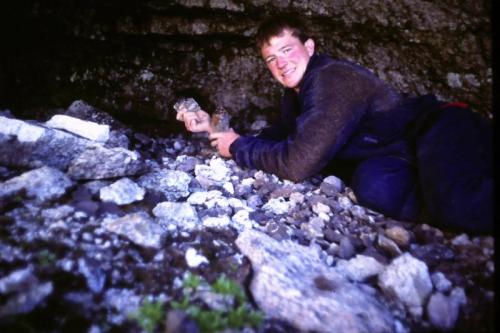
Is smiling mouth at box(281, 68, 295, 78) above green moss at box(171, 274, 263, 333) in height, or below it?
above

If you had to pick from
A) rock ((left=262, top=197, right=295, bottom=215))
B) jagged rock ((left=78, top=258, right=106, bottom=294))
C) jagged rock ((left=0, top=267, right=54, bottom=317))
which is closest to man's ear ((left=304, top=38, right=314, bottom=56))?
rock ((left=262, top=197, right=295, bottom=215))

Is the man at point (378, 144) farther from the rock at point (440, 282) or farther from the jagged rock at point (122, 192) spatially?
the jagged rock at point (122, 192)

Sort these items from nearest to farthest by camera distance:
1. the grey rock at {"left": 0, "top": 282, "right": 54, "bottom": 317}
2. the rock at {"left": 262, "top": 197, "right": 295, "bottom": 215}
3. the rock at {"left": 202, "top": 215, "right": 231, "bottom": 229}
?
the grey rock at {"left": 0, "top": 282, "right": 54, "bottom": 317} → the rock at {"left": 202, "top": 215, "right": 231, "bottom": 229} → the rock at {"left": 262, "top": 197, "right": 295, "bottom": 215}

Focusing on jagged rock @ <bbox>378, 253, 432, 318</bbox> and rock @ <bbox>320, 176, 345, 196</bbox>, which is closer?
jagged rock @ <bbox>378, 253, 432, 318</bbox>

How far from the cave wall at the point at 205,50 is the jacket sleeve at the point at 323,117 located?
104 cm

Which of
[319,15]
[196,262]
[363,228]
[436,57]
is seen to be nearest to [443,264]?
[363,228]

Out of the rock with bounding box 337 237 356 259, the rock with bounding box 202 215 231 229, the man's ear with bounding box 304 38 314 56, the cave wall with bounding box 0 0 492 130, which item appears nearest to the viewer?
the rock with bounding box 337 237 356 259

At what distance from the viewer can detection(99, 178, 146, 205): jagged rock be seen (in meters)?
1.87

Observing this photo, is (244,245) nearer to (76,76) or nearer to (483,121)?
(483,121)

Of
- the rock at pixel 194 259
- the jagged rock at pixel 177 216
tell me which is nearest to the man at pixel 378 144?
the jagged rock at pixel 177 216

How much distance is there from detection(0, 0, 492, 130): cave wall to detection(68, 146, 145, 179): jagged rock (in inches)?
57.1

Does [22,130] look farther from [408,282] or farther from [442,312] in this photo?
[442,312]

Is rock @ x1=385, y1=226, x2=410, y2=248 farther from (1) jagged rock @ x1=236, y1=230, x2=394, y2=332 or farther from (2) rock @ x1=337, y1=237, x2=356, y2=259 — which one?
(1) jagged rock @ x1=236, y1=230, x2=394, y2=332

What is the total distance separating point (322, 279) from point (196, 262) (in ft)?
1.87
